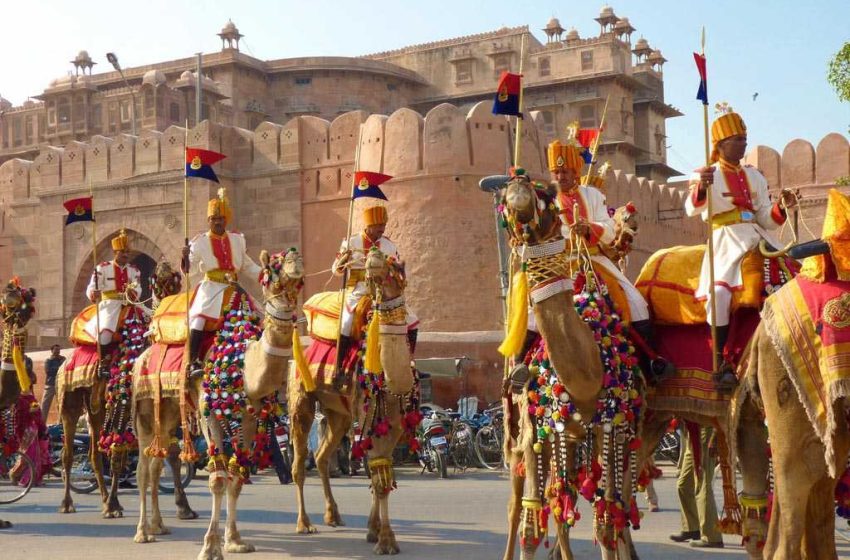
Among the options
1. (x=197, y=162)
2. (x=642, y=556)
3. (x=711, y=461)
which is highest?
(x=197, y=162)

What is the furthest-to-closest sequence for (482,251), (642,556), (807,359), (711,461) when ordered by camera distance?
(482,251)
(711,461)
(642,556)
(807,359)

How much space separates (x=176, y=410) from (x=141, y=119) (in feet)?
137

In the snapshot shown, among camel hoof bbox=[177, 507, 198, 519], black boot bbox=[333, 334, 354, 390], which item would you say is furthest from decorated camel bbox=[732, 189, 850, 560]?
camel hoof bbox=[177, 507, 198, 519]

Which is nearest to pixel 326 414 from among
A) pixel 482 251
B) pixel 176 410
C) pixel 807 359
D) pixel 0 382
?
pixel 176 410

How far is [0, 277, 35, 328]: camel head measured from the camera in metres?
12.1

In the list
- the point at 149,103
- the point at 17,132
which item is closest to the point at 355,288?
the point at 149,103

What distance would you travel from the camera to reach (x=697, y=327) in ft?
25.0

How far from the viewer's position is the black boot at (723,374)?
7137 mm

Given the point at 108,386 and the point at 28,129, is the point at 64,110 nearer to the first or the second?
the point at 28,129

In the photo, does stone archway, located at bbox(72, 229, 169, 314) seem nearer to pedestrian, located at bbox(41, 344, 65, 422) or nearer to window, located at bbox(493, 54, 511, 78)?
pedestrian, located at bbox(41, 344, 65, 422)

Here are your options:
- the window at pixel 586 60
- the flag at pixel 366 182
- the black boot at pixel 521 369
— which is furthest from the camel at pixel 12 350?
the window at pixel 586 60

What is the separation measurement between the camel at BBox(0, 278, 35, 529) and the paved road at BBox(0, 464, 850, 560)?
39.7 inches

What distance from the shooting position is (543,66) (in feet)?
174

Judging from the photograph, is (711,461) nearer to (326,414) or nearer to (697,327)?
(697,327)
